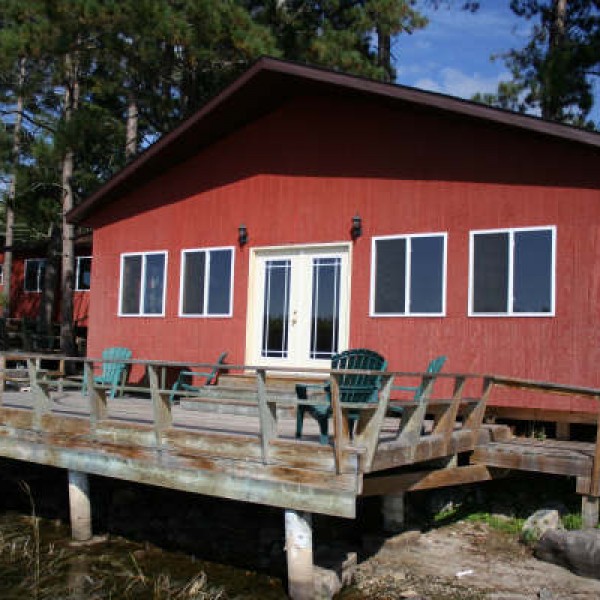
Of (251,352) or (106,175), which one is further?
(106,175)

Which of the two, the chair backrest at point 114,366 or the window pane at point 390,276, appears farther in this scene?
the chair backrest at point 114,366

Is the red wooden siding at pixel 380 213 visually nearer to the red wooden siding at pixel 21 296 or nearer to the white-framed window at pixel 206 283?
the white-framed window at pixel 206 283

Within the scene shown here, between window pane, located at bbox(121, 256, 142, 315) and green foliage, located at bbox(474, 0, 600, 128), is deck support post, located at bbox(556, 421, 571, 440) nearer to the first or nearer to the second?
window pane, located at bbox(121, 256, 142, 315)

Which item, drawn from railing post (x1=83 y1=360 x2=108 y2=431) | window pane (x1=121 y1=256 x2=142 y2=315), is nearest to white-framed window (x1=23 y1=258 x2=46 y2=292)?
window pane (x1=121 y1=256 x2=142 y2=315)

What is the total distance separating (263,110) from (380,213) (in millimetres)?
2745

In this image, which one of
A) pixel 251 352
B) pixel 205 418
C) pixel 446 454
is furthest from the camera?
pixel 251 352

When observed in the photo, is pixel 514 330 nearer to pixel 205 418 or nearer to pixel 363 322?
pixel 363 322

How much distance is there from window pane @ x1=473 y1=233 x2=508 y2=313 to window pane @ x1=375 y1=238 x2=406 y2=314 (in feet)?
3.28

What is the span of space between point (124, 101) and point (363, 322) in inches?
740

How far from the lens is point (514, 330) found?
9352 mm

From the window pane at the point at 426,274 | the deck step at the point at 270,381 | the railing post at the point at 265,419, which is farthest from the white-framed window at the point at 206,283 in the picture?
the railing post at the point at 265,419

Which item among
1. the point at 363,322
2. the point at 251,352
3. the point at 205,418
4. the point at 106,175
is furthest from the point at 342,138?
the point at 106,175

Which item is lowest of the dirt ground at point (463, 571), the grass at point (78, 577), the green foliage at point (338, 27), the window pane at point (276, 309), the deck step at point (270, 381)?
the grass at point (78, 577)

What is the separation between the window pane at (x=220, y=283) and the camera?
11.9 m
